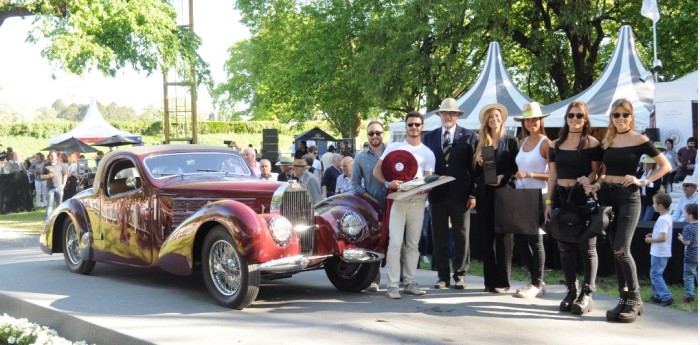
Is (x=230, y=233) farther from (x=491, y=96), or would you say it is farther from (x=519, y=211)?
(x=491, y=96)

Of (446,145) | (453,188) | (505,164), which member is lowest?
(453,188)

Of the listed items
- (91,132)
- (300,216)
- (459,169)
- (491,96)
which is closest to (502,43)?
(491,96)

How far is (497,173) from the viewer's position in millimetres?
8422

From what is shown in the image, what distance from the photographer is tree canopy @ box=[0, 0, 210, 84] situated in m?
24.1

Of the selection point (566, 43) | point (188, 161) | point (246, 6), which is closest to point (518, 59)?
point (566, 43)

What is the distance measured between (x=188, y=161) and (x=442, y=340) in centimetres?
450

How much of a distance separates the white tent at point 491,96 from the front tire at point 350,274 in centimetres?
1050

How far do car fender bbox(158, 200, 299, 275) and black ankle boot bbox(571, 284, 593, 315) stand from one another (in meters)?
2.64

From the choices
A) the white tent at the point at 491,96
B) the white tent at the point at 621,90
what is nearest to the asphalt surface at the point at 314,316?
the white tent at the point at 621,90

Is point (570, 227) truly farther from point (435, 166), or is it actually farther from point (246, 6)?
point (246, 6)

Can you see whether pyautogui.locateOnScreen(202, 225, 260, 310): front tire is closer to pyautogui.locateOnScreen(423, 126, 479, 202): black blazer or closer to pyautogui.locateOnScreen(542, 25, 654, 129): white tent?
pyautogui.locateOnScreen(423, 126, 479, 202): black blazer

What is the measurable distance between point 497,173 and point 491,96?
12.0 meters

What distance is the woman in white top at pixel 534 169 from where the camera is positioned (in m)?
8.17

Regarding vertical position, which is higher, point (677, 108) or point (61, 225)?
point (677, 108)
